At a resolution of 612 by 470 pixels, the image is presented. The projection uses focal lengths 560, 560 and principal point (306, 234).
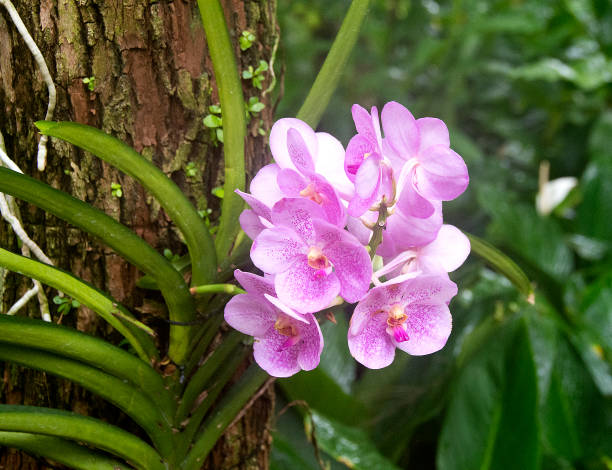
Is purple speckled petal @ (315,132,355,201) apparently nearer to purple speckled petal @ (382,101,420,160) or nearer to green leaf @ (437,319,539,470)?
purple speckled petal @ (382,101,420,160)

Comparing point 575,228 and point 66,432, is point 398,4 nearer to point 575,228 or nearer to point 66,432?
point 575,228

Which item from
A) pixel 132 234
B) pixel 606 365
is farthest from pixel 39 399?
pixel 606 365

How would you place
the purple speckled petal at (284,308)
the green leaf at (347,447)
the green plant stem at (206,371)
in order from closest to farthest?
the purple speckled petal at (284,308) → the green plant stem at (206,371) → the green leaf at (347,447)

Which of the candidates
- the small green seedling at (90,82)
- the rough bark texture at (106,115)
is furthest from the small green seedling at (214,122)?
the small green seedling at (90,82)

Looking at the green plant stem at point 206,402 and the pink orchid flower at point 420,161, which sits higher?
the pink orchid flower at point 420,161

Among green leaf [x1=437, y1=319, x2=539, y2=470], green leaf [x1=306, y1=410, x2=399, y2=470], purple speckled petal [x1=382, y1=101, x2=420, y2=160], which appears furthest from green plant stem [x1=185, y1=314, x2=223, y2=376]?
green leaf [x1=437, y1=319, x2=539, y2=470]

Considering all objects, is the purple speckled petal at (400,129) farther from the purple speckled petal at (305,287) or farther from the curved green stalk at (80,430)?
A: the curved green stalk at (80,430)
